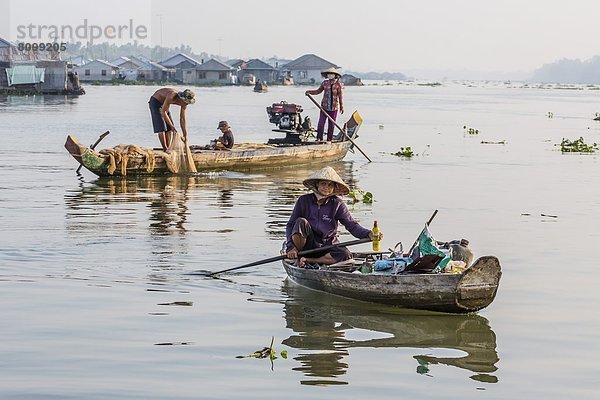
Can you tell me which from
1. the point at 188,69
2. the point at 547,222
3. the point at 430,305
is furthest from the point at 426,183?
the point at 188,69

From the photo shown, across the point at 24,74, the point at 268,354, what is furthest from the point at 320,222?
the point at 24,74

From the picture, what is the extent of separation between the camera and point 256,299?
888cm

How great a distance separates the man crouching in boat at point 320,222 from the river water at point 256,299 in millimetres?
412

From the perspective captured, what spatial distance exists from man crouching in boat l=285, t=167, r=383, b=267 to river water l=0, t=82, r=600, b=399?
1.35 feet

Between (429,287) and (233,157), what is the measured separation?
10.6m

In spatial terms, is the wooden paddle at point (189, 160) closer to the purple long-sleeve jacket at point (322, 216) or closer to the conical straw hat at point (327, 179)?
the purple long-sleeve jacket at point (322, 216)

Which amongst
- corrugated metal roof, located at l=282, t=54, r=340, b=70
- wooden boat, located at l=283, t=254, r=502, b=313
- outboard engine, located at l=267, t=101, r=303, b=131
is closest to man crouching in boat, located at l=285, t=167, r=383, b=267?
wooden boat, located at l=283, t=254, r=502, b=313

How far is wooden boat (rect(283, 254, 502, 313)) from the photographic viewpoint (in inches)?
309

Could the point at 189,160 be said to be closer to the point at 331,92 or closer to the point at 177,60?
the point at 331,92

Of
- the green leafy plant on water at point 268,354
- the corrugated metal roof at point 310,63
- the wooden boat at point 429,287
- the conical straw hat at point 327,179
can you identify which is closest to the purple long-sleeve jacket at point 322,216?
the conical straw hat at point 327,179

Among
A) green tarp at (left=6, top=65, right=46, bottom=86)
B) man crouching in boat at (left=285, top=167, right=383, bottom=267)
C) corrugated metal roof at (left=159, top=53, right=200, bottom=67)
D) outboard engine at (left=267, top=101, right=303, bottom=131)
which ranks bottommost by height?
man crouching in boat at (left=285, top=167, right=383, bottom=267)

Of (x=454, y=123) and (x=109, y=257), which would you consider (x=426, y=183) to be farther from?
(x=454, y=123)

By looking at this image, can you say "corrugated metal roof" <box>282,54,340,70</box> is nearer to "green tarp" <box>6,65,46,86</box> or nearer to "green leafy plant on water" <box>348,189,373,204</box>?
"green tarp" <box>6,65,46,86</box>

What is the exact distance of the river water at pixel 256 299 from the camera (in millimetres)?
6574
